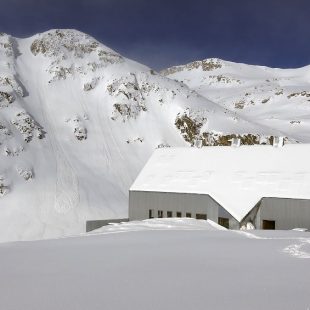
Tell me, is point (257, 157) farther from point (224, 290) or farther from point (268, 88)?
point (268, 88)

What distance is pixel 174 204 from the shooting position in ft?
121

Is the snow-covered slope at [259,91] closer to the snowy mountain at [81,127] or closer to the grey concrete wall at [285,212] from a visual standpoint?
the snowy mountain at [81,127]

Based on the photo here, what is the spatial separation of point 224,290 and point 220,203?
25231 millimetres

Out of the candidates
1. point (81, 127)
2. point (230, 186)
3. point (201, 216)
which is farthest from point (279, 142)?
point (81, 127)

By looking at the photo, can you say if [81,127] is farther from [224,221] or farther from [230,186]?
[224,221]

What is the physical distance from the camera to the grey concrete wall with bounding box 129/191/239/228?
112 ft

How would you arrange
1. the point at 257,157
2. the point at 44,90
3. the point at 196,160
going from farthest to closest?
the point at 44,90, the point at 196,160, the point at 257,157

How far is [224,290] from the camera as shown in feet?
27.7

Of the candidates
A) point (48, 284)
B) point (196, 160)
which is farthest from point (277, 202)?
point (48, 284)

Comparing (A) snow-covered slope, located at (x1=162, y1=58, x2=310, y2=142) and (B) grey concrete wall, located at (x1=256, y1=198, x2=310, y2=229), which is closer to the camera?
(B) grey concrete wall, located at (x1=256, y1=198, x2=310, y2=229)

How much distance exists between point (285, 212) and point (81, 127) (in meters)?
45.0

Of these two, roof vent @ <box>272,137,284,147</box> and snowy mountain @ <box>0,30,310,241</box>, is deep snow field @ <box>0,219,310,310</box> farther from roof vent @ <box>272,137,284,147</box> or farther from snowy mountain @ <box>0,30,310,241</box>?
snowy mountain @ <box>0,30,310,241</box>

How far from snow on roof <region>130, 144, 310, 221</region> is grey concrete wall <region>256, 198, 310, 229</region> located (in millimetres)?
427

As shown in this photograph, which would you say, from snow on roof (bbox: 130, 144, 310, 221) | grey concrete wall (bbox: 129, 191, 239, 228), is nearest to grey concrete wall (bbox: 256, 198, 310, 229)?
snow on roof (bbox: 130, 144, 310, 221)
